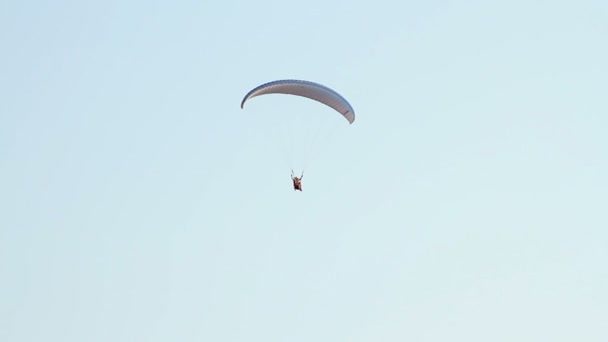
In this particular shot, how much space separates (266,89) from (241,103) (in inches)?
73.5

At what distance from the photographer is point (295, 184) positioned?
11719 centimetres

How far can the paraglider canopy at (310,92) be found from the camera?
113 metres

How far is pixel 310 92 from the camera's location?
11506 centimetres

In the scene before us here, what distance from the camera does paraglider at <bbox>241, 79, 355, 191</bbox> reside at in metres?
113

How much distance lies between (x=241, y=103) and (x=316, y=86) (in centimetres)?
518

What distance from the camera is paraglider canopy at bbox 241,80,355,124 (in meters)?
113

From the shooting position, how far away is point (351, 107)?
115812 mm

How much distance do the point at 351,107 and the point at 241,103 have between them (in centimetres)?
768

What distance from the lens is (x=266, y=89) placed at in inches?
4456

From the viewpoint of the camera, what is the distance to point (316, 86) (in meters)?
114

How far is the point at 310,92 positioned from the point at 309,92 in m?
0.09

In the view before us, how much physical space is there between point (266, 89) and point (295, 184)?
295 inches

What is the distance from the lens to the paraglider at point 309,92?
371 feet

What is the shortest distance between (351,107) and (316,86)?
2.97 m
